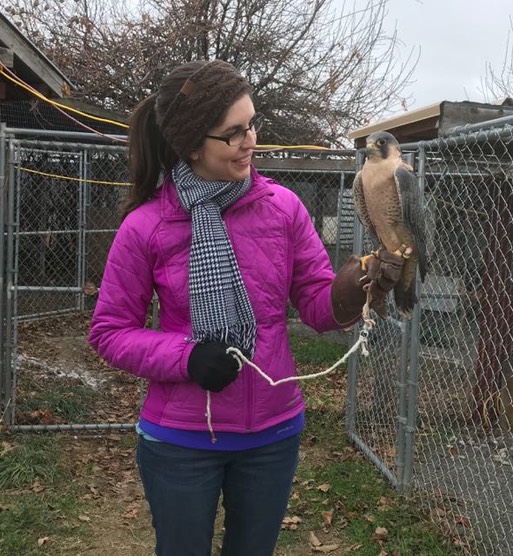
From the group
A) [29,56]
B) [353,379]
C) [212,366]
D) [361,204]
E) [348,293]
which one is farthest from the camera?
[29,56]

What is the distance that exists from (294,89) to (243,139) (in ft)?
31.4

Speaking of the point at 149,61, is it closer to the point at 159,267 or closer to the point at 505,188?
the point at 505,188

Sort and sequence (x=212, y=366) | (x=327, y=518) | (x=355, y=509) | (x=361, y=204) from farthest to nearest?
(x=355, y=509)
(x=327, y=518)
(x=361, y=204)
(x=212, y=366)

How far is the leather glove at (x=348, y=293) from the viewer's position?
67.6 inches

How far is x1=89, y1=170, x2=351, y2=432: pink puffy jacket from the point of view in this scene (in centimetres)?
173

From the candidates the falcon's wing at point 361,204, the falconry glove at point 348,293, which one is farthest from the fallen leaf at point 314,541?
the falconry glove at point 348,293

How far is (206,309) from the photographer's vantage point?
170 centimetres

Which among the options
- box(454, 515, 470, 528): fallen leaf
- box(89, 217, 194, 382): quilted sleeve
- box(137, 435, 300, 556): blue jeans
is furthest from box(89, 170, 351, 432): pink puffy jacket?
box(454, 515, 470, 528): fallen leaf

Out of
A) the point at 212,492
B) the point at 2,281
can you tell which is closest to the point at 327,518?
the point at 212,492

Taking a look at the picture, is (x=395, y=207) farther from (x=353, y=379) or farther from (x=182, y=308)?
(x=353, y=379)

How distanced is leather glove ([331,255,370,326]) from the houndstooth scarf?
0.25m

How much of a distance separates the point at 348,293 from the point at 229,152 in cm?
53

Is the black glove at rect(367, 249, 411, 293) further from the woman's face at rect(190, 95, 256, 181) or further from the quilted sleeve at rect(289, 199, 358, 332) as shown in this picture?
the woman's face at rect(190, 95, 256, 181)

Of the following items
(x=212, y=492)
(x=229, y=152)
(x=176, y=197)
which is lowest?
(x=212, y=492)
